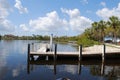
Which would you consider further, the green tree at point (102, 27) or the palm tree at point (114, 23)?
the green tree at point (102, 27)

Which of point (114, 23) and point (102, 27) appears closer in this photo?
point (114, 23)

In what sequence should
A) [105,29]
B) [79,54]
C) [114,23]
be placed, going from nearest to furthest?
[79,54], [114,23], [105,29]

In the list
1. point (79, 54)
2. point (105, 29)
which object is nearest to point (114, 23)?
point (105, 29)

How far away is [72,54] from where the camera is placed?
Answer: 135ft

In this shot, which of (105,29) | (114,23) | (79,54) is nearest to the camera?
(79,54)

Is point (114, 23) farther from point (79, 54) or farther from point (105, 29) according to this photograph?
point (79, 54)

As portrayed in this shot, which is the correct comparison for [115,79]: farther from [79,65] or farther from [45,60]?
[45,60]

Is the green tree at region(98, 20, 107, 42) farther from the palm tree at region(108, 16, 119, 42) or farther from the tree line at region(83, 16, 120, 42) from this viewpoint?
the palm tree at region(108, 16, 119, 42)

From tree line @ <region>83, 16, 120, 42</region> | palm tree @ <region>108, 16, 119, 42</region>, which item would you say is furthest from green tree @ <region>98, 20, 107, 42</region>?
palm tree @ <region>108, 16, 119, 42</region>

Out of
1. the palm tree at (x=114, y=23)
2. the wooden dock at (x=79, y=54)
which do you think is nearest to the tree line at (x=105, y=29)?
the palm tree at (x=114, y=23)

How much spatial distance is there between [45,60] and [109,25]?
63938 mm

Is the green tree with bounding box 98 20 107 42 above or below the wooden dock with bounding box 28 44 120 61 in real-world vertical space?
above

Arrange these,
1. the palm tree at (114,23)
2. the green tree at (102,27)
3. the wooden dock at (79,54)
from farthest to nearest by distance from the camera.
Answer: the green tree at (102,27)
the palm tree at (114,23)
the wooden dock at (79,54)

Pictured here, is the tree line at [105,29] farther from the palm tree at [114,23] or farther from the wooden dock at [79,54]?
the wooden dock at [79,54]
